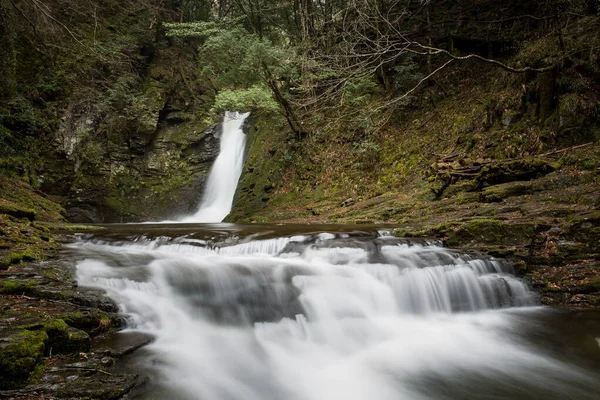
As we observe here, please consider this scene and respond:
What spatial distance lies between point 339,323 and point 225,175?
538 inches

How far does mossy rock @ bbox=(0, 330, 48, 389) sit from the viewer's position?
2.56m

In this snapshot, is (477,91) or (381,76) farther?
(381,76)

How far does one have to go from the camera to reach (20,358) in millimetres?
2664

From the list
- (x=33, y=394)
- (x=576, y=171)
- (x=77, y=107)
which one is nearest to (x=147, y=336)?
(x=33, y=394)

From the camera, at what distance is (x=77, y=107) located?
16719 mm

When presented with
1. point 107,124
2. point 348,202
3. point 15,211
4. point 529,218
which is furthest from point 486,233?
point 107,124

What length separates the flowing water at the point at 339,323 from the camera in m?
3.68

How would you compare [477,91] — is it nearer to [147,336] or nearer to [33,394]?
[147,336]

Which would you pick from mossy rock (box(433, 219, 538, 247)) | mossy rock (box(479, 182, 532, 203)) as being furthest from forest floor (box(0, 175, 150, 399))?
mossy rock (box(479, 182, 532, 203))

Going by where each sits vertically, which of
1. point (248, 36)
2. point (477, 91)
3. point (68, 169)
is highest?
point (248, 36)

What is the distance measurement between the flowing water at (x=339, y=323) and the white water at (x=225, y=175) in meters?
9.29

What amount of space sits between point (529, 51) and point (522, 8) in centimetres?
352

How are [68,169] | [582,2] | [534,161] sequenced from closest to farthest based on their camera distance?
[534,161] < [582,2] < [68,169]

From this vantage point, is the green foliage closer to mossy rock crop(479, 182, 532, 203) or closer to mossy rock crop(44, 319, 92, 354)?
mossy rock crop(479, 182, 532, 203)
